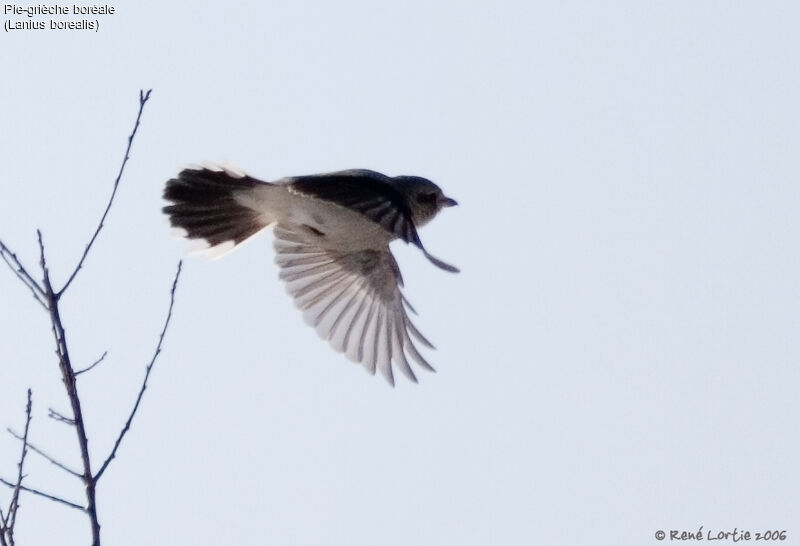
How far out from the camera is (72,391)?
155 inches

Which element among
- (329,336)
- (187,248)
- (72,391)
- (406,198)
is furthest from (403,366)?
(72,391)

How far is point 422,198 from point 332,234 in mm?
746

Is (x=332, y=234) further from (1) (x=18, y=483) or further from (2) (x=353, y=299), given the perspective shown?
(1) (x=18, y=483)

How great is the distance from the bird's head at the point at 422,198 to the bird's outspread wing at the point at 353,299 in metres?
0.37

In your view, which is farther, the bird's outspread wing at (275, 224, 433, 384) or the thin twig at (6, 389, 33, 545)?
the bird's outspread wing at (275, 224, 433, 384)

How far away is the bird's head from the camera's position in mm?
8516

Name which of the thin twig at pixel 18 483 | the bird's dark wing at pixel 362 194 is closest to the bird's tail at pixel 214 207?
the bird's dark wing at pixel 362 194

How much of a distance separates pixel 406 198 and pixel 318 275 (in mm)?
919

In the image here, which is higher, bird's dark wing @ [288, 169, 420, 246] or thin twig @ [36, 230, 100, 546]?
bird's dark wing @ [288, 169, 420, 246]

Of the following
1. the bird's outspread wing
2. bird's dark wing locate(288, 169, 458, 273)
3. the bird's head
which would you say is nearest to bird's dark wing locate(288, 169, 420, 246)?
bird's dark wing locate(288, 169, 458, 273)

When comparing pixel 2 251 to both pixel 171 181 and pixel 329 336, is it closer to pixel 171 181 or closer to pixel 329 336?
pixel 171 181

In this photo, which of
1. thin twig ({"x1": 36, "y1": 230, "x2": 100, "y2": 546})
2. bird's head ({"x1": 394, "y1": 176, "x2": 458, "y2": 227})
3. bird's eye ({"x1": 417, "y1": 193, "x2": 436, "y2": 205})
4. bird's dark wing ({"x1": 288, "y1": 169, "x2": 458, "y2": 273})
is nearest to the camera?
thin twig ({"x1": 36, "y1": 230, "x2": 100, "y2": 546})

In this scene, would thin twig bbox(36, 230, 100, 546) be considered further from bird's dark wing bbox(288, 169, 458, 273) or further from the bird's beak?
the bird's beak

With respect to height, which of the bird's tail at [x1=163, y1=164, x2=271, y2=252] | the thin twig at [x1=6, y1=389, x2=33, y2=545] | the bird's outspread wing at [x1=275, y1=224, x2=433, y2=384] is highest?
the bird's tail at [x1=163, y1=164, x2=271, y2=252]
